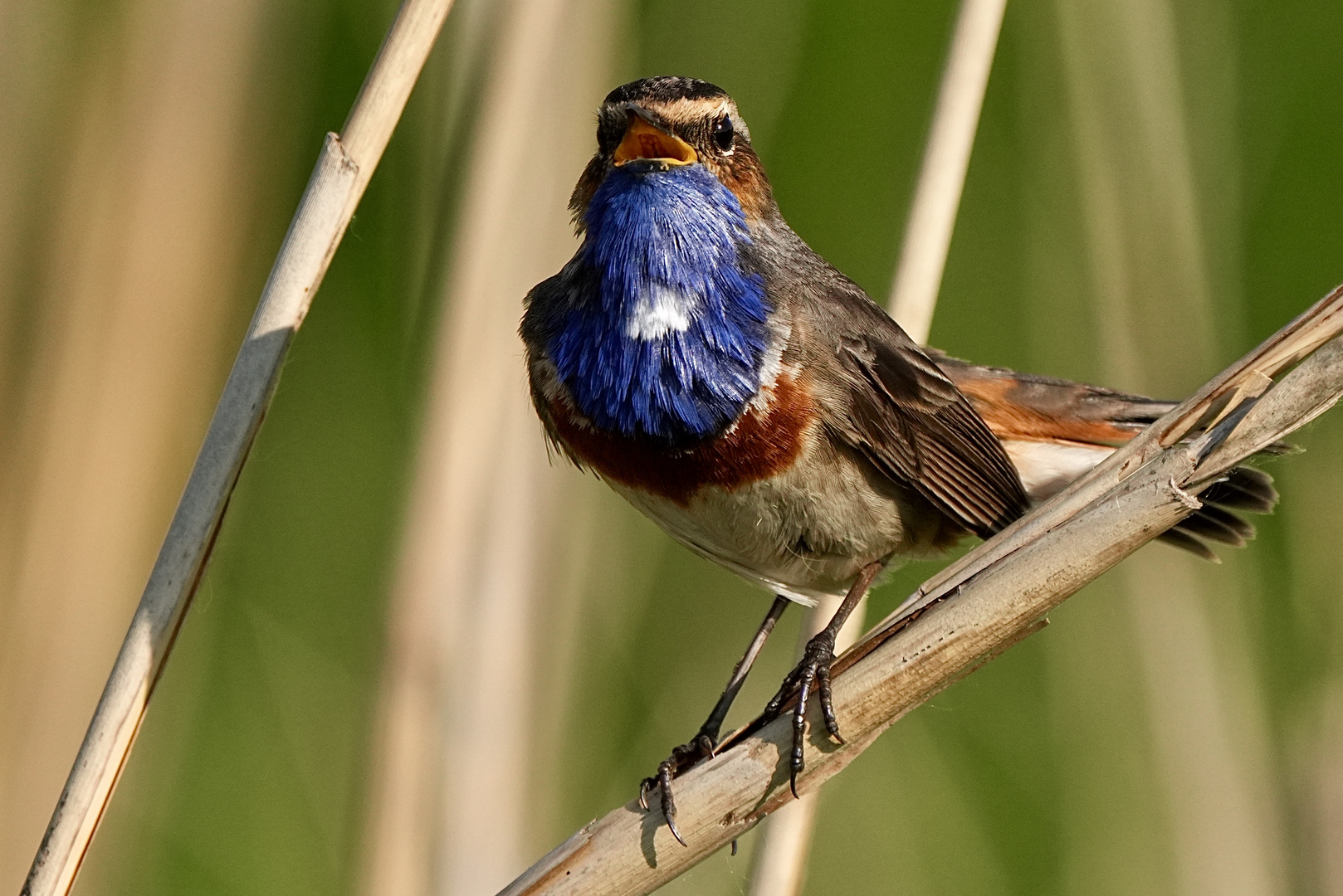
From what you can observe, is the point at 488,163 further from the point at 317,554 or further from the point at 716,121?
the point at 317,554

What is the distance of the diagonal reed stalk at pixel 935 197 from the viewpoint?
104 inches

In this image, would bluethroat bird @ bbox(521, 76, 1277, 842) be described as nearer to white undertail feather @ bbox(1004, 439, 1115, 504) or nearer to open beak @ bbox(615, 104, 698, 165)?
open beak @ bbox(615, 104, 698, 165)

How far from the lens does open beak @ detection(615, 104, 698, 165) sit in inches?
105

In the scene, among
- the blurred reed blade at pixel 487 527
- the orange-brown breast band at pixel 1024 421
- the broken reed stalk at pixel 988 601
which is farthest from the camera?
the orange-brown breast band at pixel 1024 421

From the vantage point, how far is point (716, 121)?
2746 millimetres

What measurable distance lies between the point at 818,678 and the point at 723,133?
111 cm

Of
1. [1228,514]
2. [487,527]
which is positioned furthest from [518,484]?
[1228,514]

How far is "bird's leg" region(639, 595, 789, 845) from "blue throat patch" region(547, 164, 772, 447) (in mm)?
639

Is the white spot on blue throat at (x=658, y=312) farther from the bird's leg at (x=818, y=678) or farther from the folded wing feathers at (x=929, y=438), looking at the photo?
the bird's leg at (x=818, y=678)

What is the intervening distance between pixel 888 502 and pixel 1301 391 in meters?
1.10

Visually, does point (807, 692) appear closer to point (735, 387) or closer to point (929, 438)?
point (735, 387)

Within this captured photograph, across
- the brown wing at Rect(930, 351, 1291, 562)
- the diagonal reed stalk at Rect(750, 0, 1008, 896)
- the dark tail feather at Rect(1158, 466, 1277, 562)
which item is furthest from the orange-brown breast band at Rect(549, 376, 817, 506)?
the dark tail feather at Rect(1158, 466, 1277, 562)

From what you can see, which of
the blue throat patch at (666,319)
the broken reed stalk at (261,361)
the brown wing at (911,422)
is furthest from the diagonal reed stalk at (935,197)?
the broken reed stalk at (261,361)

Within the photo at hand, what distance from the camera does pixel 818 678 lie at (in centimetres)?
244
